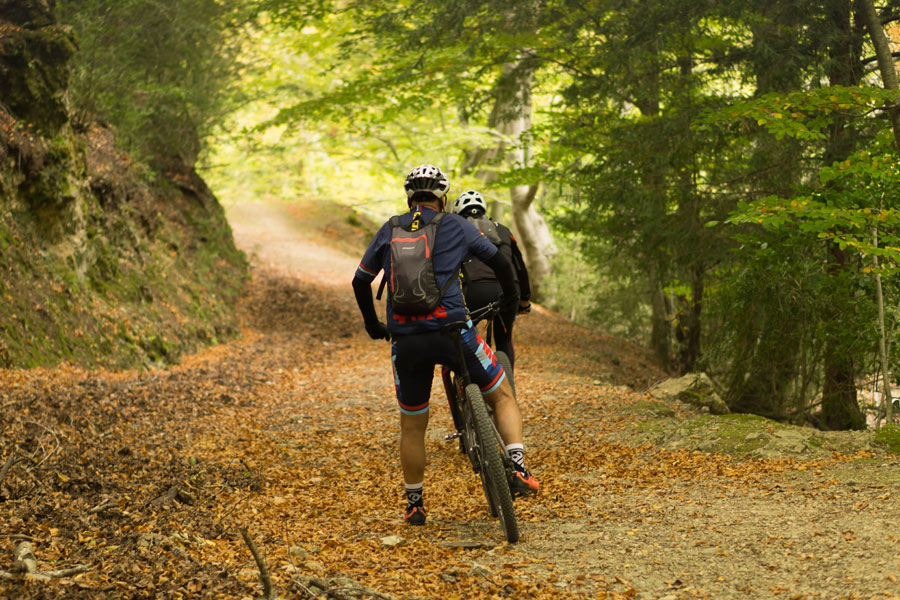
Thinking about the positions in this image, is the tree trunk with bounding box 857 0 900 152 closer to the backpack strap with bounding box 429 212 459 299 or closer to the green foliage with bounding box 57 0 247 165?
the backpack strap with bounding box 429 212 459 299

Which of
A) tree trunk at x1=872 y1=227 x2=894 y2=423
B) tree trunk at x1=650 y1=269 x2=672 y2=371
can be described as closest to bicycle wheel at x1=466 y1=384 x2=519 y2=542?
tree trunk at x1=872 y1=227 x2=894 y2=423

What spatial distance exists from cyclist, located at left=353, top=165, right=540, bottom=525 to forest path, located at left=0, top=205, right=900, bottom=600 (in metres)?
0.47

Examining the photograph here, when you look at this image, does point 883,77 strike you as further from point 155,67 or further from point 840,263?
point 155,67

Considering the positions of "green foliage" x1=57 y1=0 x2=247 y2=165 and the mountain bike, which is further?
"green foliage" x1=57 y1=0 x2=247 y2=165

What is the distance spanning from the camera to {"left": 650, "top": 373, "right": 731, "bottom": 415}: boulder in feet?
29.3

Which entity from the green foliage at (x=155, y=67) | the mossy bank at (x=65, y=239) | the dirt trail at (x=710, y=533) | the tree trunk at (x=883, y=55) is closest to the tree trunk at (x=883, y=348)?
the tree trunk at (x=883, y=55)

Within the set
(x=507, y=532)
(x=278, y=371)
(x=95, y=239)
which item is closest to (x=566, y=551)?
(x=507, y=532)

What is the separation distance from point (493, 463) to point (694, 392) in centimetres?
590

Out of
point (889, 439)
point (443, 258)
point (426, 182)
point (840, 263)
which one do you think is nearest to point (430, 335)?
point (443, 258)

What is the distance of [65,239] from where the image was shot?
990 centimetres

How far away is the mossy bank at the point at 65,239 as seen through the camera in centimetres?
863

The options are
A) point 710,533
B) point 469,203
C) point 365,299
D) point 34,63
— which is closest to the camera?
point 710,533

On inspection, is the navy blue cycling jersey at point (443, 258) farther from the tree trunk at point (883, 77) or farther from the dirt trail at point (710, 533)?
the tree trunk at point (883, 77)

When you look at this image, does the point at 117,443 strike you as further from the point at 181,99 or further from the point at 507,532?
the point at 181,99
